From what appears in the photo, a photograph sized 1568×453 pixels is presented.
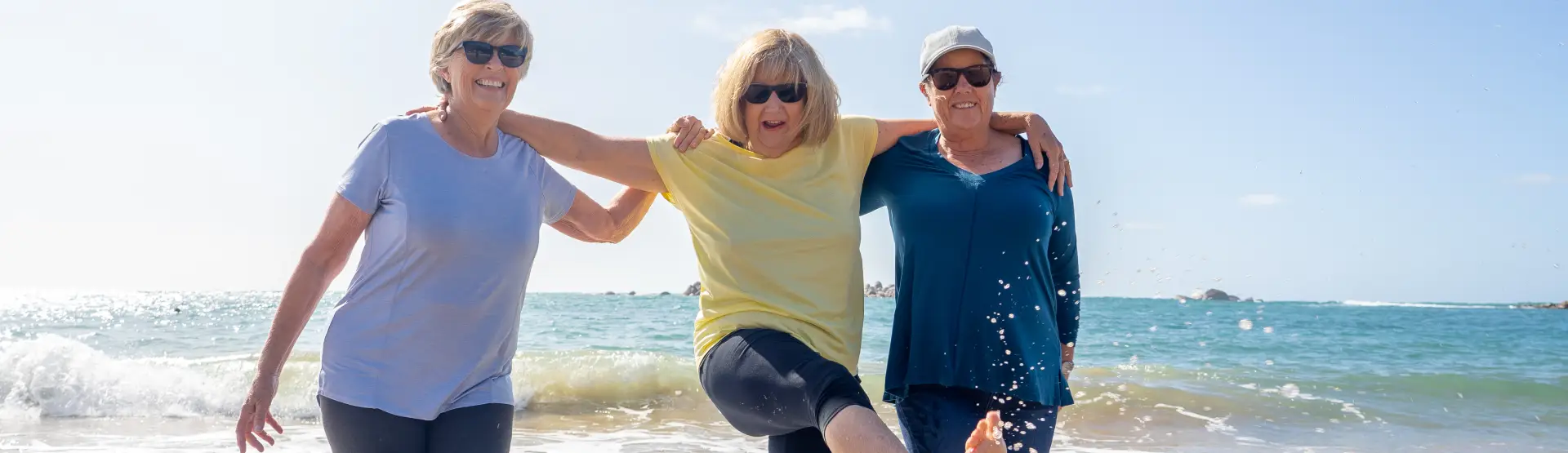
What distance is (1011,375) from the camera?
296 centimetres

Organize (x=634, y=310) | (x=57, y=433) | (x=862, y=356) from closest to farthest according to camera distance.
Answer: (x=57, y=433) → (x=862, y=356) → (x=634, y=310)

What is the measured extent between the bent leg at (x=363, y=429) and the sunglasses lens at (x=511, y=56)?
927 millimetres

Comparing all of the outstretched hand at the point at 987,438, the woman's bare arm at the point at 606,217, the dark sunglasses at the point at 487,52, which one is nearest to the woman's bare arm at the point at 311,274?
the dark sunglasses at the point at 487,52

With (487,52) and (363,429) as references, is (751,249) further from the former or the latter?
(363,429)

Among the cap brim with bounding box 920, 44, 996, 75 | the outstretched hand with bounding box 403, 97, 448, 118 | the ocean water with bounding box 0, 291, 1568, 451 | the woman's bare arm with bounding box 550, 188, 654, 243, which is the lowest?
the ocean water with bounding box 0, 291, 1568, 451

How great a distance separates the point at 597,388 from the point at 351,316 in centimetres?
890

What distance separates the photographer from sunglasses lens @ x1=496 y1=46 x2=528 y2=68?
2.73 metres

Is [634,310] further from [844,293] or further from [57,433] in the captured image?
[844,293]

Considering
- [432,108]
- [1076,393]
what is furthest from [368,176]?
[1076,393]

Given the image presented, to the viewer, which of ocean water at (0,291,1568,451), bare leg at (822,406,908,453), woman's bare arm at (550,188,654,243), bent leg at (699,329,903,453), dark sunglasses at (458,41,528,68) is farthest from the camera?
ocean water at (0,291,1568,451)

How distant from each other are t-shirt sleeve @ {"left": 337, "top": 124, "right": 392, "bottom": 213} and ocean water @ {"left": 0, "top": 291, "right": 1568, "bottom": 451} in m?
5.28

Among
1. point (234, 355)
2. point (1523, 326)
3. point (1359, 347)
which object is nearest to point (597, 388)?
point (234, 355)

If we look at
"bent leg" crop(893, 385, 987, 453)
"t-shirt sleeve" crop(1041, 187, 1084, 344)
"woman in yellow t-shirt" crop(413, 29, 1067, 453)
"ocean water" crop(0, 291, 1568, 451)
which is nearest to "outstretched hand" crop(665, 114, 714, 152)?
"woman in yellow t-shirt" crop(413, 29, 1067, 453)

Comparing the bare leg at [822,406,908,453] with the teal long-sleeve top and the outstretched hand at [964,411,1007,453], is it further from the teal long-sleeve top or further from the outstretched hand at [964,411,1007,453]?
the teal long-sleeve top
